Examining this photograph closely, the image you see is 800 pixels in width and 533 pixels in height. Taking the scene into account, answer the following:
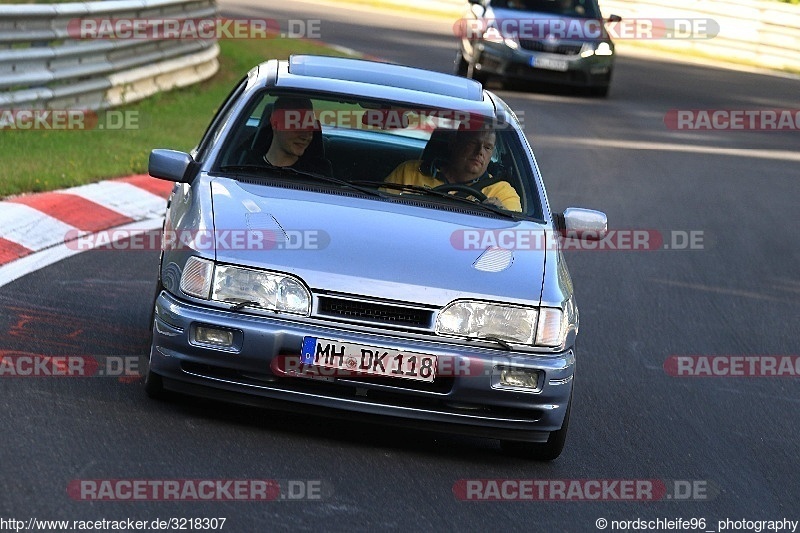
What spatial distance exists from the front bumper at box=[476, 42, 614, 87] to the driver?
1517 centimetres

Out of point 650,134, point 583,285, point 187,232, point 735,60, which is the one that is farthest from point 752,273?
point 735,60

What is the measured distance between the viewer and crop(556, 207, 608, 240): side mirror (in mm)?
7379

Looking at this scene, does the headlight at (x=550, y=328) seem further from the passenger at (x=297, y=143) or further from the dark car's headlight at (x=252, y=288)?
the passenger at (x=297, y=143)

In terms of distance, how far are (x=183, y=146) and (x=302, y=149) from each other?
280 inches

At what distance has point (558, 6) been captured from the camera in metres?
23.9

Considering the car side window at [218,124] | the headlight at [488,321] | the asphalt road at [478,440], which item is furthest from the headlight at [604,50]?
the headlight at [488,321]

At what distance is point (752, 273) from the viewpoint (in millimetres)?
12070

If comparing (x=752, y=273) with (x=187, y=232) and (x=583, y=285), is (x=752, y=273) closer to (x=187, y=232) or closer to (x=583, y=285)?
(x=583, y=285)

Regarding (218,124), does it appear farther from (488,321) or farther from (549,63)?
(549,63)

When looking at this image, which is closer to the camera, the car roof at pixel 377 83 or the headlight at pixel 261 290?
the headlight at pixel 261 290

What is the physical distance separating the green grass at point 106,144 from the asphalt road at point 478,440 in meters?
1.96

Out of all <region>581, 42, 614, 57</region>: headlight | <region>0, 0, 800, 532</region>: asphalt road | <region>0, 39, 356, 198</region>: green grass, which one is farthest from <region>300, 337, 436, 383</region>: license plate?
<region>581, 42, 614, 57</region>: headlight

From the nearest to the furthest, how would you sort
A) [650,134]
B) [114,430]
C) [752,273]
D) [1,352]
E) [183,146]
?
[114,430]
[1,352]
[752,273]
[183,146]
[650,134]

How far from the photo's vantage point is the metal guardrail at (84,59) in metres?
13.0
